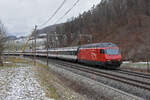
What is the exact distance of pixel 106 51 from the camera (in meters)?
19.5

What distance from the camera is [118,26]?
70.6m

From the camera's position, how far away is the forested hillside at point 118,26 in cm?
5097

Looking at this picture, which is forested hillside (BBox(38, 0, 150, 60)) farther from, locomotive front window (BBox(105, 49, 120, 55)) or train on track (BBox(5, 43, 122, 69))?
locomotive front window (BBox(105, 49, 120, 55))

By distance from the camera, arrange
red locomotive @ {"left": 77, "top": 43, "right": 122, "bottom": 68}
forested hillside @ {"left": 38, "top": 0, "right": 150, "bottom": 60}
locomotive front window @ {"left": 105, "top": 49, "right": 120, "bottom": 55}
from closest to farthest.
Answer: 1. red locomotive @ {"left": 77, "top": 43, "right": 122, "bottom": 68}
2. locomotive front window @ {"left": 105, "top": 49, "right": 120, "bottom": 55}
3. forested hillside @ {"left": 38, "top": 0, "right": 150, "bottom": 60}

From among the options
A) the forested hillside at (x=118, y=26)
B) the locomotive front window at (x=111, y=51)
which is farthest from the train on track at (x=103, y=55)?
the forested hillside at (x=118, y=26)

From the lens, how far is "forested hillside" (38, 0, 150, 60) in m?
51.0

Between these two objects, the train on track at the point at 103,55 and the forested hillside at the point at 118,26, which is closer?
the train on track at the point at 103,55

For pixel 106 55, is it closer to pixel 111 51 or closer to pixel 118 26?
pixel 111 51

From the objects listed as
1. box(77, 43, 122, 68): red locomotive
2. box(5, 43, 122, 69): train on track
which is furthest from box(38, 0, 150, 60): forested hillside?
box(77, 43, 122, 68): red locomotive

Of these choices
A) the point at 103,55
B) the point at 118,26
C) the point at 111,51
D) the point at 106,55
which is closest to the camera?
the point at 106,55

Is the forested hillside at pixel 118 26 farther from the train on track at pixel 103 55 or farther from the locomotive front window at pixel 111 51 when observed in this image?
the locomotive front window at pixel 111 51

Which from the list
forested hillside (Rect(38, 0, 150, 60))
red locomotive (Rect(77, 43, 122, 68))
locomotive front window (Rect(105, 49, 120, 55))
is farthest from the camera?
forested hillside (Rect(38, 0, 150, 60))

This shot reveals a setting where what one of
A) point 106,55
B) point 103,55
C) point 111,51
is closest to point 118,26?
point 111,51

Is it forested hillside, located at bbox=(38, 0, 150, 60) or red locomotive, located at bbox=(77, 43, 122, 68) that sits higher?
forested hillside, located at bbox=(38, 0, 150, 60)
